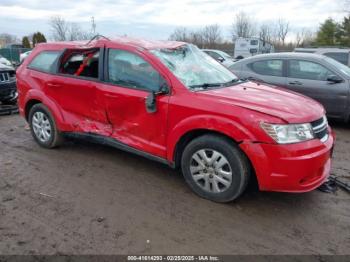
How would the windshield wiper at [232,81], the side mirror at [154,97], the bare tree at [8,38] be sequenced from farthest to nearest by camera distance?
the bare tree at [8,38] → the windshield wiper at [232,81] → the side mirror at [154,97]

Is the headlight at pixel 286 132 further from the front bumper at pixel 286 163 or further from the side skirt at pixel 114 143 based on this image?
the side skirt at pixel 114 143

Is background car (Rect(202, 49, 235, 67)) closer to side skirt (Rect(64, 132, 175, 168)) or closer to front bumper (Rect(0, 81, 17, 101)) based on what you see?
front bumper (Rect(0, 81, 17, 101))

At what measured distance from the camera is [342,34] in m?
38.8

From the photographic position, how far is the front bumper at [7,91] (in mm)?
7801

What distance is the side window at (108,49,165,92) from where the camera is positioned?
3914 mm

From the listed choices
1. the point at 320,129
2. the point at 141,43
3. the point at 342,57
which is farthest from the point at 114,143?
the point at 342,57

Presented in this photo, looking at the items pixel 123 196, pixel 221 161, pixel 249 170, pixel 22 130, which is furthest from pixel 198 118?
pixel 22 130

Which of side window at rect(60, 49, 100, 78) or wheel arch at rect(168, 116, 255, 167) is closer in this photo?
wheel arch at rect(168, 116, 255, 167)

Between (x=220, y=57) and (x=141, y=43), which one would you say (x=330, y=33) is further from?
(x=141, y=43)

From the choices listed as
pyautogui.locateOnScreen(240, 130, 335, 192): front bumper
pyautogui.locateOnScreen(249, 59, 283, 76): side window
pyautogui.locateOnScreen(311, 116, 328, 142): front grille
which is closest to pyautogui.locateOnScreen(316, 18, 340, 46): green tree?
pyautogui.locateOnScreen(249, 59, 283, 76): side window

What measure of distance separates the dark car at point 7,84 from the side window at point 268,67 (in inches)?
221

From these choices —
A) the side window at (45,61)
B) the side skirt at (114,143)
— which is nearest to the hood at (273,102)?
the side skirt at (114,143)

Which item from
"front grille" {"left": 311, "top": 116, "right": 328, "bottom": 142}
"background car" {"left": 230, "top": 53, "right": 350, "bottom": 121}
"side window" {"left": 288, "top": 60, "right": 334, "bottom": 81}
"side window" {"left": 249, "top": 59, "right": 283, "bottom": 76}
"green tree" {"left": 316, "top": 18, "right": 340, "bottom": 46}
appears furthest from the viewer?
"green tree" {"left": 316, "top": 18, "right": 340, "bottom": 46}

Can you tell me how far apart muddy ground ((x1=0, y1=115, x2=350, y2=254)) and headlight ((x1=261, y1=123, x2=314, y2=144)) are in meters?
0.82
